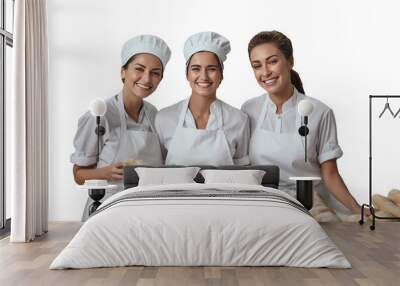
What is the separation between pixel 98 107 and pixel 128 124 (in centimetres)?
39

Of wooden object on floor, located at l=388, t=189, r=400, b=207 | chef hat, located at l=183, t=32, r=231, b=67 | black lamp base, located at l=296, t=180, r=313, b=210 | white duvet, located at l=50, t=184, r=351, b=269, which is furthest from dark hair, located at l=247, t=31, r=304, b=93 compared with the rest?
white duvet, located at l=50, t=184, r=351, b=269

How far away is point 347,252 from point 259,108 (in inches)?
94.0

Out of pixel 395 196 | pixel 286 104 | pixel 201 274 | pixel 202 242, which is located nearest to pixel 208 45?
pixel 286 104

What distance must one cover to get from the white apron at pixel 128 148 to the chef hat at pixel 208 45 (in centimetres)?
102

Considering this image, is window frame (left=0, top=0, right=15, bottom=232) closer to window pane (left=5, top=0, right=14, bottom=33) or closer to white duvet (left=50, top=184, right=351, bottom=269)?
window pane (left=5, top=0, right=14, bottom=33)

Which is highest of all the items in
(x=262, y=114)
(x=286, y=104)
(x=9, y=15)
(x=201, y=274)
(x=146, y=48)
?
(x=9, y=15)

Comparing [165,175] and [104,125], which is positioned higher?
[104,125]

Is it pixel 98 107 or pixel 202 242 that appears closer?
pixel 202 242

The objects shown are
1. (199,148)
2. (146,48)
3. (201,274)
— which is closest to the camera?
(201,274)

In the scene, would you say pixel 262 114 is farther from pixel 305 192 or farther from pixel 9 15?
pixel 9 15

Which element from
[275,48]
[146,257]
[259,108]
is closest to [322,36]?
[275,48]

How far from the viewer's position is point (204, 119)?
7.19 m

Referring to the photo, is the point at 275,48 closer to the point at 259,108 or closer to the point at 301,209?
the point at 259,108

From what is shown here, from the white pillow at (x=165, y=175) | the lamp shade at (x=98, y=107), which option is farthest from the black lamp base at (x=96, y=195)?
the lamp shade at (x=98, y=107)
